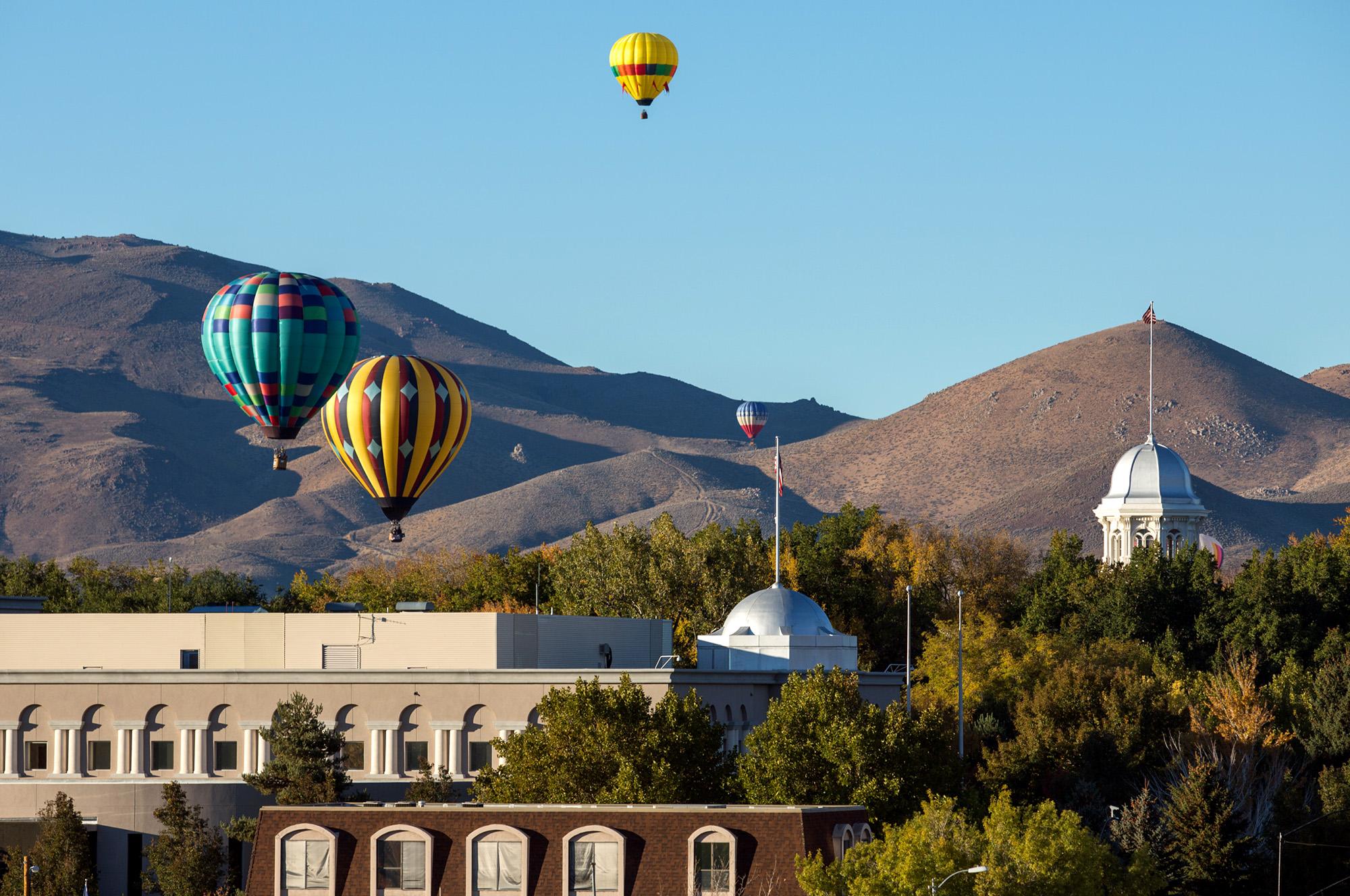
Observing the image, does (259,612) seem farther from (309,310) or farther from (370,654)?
(309,310)

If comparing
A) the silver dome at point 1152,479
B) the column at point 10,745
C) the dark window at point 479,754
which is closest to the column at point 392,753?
the dark window at point 479,754

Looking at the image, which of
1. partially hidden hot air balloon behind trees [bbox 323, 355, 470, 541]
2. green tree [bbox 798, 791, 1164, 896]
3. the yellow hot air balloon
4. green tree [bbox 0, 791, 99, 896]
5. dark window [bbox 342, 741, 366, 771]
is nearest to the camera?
green tree [bbox 798, 791, 1164, 896]

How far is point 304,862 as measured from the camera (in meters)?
65.5

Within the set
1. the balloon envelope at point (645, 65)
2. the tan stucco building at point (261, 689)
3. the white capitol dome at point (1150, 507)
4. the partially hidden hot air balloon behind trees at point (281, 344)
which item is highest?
the balloon envelope at point (645, 65)

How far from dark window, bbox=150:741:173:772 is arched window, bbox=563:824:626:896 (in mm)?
32098

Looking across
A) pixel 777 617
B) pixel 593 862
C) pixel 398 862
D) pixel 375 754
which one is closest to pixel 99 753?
pixel 375 754

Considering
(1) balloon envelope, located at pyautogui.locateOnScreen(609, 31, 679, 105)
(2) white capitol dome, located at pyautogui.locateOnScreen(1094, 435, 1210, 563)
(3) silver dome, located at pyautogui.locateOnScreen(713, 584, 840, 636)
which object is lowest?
(3) silver dome, located at pyautogui.locateOnScreen(713, 584, 840, 636)

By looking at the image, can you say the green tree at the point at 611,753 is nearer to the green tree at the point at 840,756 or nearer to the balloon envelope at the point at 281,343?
the green tree at the point at 840,756

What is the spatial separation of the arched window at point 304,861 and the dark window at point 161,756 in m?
27.0

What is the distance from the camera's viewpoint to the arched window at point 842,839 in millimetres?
63000

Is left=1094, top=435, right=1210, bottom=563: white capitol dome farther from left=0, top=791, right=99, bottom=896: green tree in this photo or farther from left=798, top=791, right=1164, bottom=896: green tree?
left=798, top=791, right=1164, bottom=896: green tree

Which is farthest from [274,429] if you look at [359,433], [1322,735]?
[1322,735]

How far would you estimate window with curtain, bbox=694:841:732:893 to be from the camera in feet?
204

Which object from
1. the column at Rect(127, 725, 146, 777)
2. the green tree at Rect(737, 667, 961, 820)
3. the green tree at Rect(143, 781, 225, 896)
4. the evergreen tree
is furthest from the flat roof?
the column at Rect(127, 725, 146, 777)
